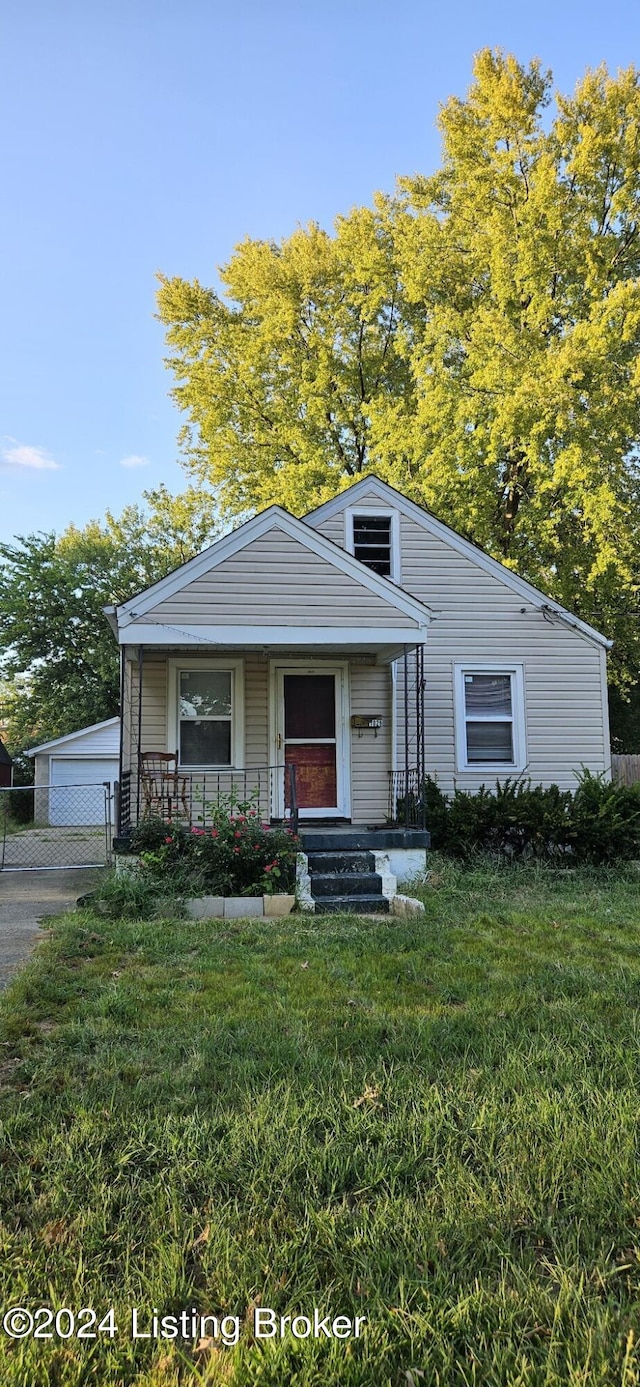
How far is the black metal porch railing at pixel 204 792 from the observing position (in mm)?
8664

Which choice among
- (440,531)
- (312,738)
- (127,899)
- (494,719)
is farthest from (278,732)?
(440,531)

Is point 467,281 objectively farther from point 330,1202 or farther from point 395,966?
point 330,1202

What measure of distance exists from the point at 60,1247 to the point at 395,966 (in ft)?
9.81

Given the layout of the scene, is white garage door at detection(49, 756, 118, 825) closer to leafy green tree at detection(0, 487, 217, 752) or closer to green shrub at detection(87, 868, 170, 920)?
leafy green tree at detection(0, 487, 217, 752)

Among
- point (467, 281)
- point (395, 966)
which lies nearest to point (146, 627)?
point (395, 966)

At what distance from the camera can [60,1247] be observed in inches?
78.1

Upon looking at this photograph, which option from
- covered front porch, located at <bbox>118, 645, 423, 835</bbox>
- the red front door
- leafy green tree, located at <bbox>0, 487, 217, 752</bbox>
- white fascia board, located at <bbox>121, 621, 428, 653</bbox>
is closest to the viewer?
white fascia board, located at <bbox>121, 621, 428, 653</bbox>

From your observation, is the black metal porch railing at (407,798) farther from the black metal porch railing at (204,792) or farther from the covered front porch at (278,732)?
the black metal porch railing at (204,792)

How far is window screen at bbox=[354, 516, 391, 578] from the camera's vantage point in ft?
36.1

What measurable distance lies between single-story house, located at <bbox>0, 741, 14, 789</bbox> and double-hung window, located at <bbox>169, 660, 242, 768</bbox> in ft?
69.4

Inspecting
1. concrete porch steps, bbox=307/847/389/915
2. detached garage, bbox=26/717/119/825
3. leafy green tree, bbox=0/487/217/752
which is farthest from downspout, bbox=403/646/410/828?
leafy green tree, bbox=0/487/217/752

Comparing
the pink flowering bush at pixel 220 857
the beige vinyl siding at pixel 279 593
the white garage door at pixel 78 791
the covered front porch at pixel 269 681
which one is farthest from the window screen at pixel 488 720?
the white garage door at pixel 78 791

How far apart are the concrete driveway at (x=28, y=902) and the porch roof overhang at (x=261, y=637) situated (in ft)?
9.68

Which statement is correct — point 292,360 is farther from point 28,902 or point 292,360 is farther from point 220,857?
point 28,902
